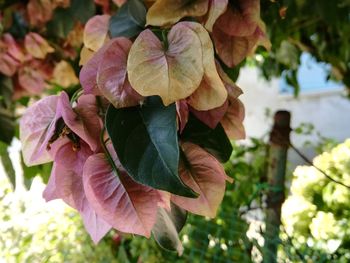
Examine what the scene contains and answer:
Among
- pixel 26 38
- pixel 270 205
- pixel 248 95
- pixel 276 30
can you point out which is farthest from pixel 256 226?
pixel 248 95

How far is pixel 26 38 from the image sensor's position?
0.86 m

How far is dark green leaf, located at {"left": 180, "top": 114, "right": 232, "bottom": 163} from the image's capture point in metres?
0.30

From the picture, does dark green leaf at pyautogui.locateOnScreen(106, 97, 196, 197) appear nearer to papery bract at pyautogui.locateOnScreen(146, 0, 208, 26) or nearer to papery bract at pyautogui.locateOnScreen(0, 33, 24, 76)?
papery bract at pyautogui.locateOnScreen(146, 0, 208, 26)

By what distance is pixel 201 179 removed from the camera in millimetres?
291

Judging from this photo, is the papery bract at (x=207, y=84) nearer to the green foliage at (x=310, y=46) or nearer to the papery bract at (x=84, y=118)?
the papery bract at (x=84, y=118)

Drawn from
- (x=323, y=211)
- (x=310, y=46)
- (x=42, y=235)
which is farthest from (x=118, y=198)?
(x=310, y=46)

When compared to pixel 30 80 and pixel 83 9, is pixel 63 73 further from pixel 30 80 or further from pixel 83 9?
pixel 83 9

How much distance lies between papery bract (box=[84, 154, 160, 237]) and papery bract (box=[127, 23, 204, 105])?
1.9 inches


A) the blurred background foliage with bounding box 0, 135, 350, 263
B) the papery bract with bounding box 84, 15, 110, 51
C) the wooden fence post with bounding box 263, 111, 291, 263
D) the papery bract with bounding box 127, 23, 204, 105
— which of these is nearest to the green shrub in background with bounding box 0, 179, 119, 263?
the blurred background foliage with bounding box 0, 135, 350, 263

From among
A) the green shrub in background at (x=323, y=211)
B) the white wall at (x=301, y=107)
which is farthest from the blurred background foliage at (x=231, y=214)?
the white wall at (x=301, y=107)

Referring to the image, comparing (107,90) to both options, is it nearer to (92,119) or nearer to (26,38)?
(92,119)

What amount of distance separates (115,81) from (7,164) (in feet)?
1.48

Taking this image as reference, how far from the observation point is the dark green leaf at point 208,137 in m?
0.30

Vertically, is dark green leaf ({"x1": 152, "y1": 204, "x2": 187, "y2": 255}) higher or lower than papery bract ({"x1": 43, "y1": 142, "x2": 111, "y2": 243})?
lower
